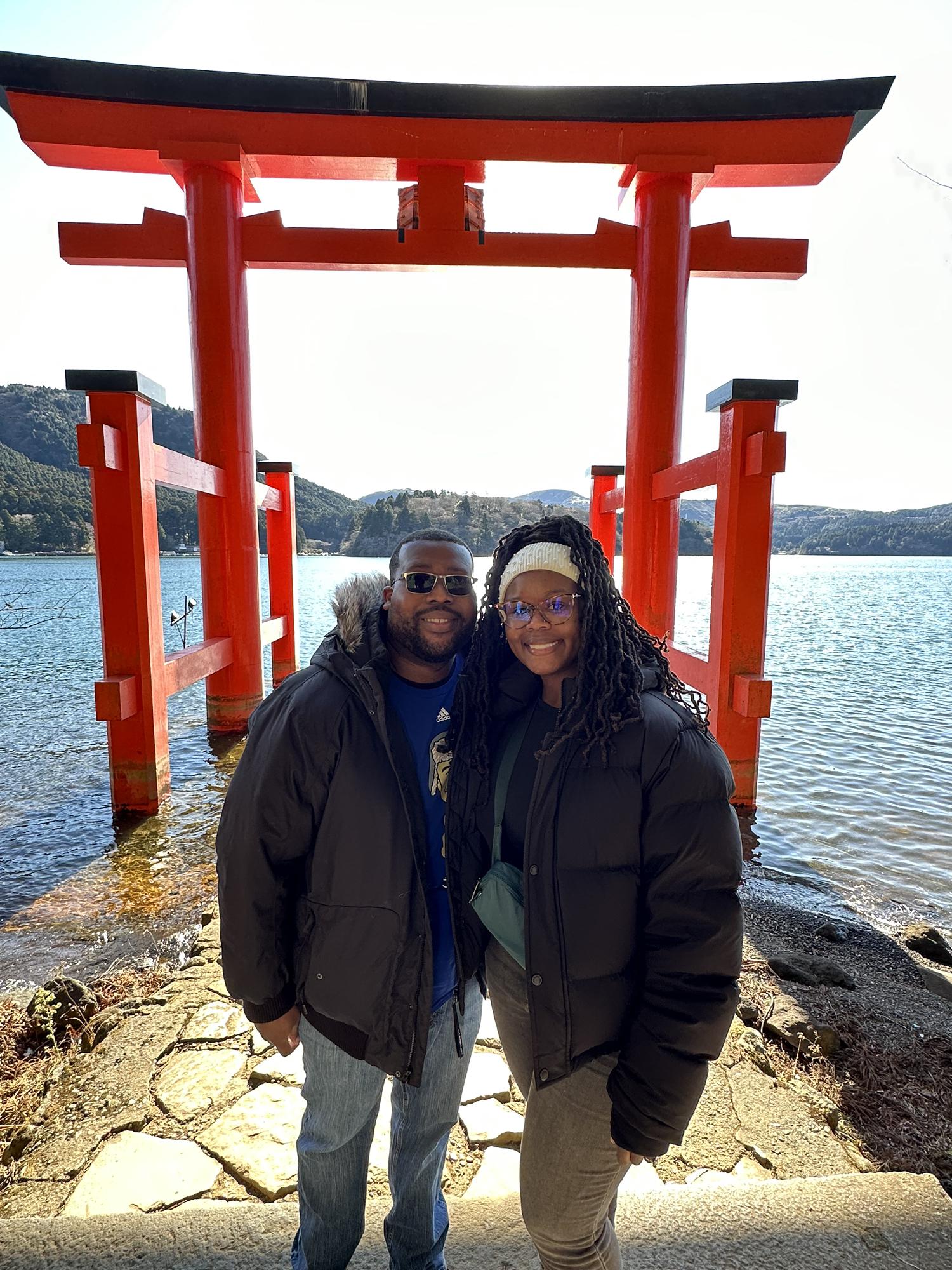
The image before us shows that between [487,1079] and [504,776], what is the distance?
1657mm

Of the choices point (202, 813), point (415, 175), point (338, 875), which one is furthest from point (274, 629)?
point (338, 875)

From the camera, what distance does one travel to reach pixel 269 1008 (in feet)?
4.99

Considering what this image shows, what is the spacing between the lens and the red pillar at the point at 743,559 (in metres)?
5.15

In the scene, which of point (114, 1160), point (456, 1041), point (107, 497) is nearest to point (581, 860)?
point (456, 1041)

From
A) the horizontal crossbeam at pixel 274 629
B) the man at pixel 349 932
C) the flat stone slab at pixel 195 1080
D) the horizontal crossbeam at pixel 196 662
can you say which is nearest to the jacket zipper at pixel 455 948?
the man at pixel 349 932

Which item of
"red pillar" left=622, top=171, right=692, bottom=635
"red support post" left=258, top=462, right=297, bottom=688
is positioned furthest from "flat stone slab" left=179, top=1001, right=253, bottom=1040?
"red support post" left=258, top=462, right=297, bottom=688

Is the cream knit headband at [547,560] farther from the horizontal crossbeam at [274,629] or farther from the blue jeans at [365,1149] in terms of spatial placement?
the horizontal crossbeam at [274,629]

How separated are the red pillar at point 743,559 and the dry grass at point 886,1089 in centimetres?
271

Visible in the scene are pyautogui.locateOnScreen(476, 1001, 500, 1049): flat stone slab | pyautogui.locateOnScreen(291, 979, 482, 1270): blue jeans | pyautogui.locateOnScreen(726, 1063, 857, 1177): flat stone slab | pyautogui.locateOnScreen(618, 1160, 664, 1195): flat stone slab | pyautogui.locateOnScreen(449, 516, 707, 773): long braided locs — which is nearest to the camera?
pyautogui.locateOnScreen(449, 516, 707, 773): long braided locs

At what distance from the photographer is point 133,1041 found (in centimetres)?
279

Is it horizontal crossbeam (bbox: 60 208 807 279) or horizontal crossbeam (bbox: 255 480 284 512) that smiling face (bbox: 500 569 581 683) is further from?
horizontal crossbeam (bbox: 255 480 284 512)

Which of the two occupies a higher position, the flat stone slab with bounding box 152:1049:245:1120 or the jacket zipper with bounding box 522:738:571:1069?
the jacket zipper with bounding box 522:738:571:1069

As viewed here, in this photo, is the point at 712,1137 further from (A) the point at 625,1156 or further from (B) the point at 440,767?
(B) the point at 440,767

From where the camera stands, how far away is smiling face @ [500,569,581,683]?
1.55 m
